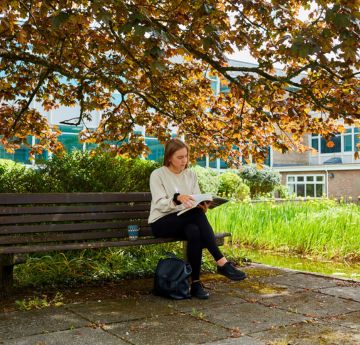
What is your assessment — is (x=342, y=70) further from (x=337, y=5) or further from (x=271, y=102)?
(x=337, y=5)

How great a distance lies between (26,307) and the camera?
414cm

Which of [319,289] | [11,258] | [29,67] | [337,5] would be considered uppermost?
[29,67]

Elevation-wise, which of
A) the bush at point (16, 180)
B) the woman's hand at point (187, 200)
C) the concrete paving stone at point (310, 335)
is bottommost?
the concrete paving stone at point (310, 335)

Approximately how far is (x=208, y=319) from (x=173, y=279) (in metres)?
0.76

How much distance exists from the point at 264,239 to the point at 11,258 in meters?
4.76

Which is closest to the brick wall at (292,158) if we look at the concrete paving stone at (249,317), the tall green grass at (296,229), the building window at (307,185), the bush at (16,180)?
the building window at (307,185)

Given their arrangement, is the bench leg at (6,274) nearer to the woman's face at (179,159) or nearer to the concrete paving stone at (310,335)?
the woman's face at (179,159)

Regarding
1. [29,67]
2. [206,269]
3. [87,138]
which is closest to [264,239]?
[206,269]

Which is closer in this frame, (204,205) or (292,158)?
(204,205)

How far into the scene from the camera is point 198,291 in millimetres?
4566

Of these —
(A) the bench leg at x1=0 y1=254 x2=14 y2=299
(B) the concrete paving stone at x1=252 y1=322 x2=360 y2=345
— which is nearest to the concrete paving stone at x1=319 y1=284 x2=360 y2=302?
(B) the concrete paving stone at x1=252 y1=322 x2=360 y2=345

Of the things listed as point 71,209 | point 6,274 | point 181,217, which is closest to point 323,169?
point 181,217

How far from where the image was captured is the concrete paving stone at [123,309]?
384 centimetres

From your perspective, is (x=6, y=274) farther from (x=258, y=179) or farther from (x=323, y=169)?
(x=323, y=169)
